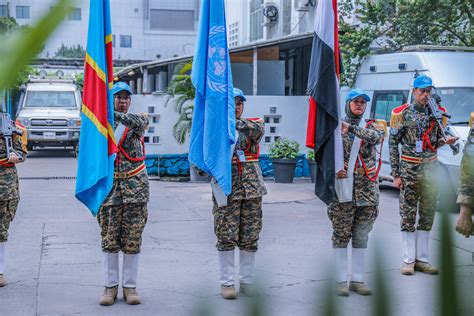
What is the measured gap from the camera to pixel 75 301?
6168 millimetres

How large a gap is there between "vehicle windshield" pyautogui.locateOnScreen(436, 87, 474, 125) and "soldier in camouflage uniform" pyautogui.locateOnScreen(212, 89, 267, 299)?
5.62 metres

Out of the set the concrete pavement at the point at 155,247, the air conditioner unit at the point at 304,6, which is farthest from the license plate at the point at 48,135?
the air conditioner unit at the point at 304,6

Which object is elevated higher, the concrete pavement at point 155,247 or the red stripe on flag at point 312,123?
the red stripe on flag at point 312,123

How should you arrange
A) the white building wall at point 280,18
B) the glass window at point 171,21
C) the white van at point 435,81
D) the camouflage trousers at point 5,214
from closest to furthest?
1. the camouflage trousers at point 5,214
2. the white van at point 435,81
3. the white building wall at point 280,18
4. the glass window at point 171,21

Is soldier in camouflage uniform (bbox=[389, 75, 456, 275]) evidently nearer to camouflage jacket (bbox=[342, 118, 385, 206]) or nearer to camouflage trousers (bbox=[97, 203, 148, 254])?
camouflage jacket (bbox=[342, 118, 385, 206])

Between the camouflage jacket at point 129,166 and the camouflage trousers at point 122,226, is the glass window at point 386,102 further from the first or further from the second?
the camouflage trousers at point 122,226

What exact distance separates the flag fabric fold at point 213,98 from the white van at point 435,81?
5.14m

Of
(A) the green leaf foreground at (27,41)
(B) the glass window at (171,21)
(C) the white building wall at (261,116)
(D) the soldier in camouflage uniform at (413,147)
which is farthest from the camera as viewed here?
(B) the glass window at (171,21)

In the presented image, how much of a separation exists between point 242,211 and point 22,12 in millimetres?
5949

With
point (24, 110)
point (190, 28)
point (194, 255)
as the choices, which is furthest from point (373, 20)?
point (190, 28)

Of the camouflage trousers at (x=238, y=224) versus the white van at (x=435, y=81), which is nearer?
the camouflage trousers at (x=238, y=224)

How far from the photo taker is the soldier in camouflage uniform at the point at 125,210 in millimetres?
6027

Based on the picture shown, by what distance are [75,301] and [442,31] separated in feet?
36.0

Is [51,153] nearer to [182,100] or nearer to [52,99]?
[52,99]
